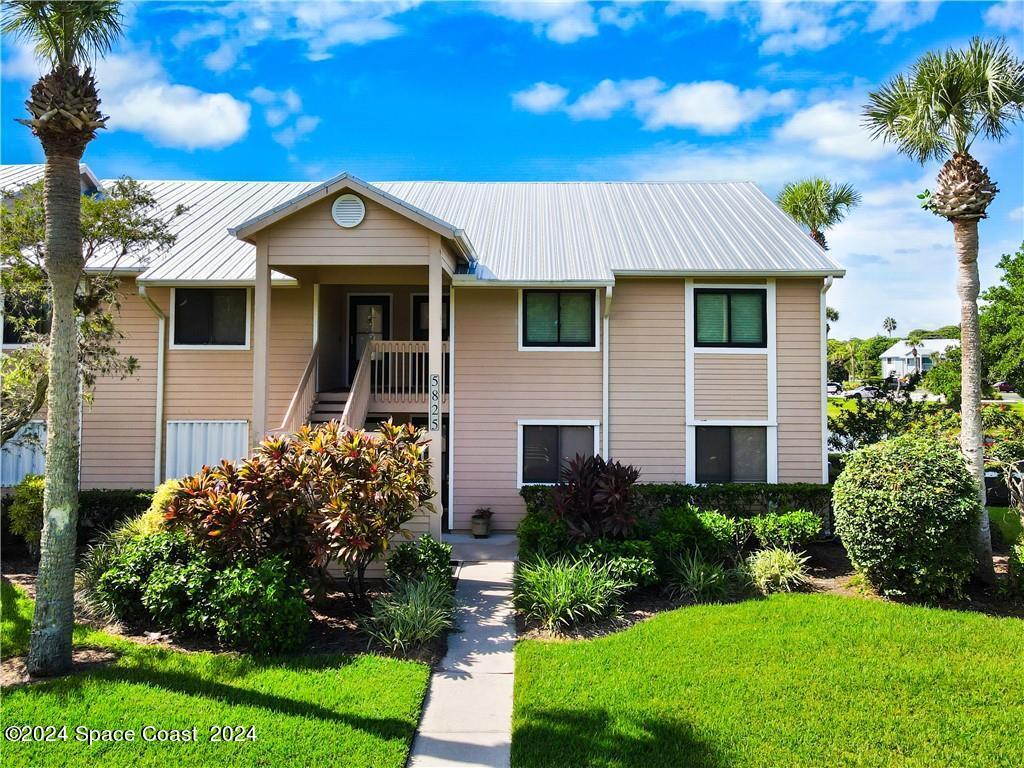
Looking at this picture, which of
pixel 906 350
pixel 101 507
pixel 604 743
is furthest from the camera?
pixel 906 350

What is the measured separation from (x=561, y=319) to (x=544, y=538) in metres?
5.17

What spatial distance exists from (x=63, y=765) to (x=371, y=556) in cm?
381

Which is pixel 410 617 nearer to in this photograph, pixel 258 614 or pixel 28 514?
pixel 258 614

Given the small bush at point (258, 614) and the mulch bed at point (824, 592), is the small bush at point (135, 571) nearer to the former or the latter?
the small bush at point (258, 614)

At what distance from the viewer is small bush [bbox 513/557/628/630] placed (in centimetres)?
764

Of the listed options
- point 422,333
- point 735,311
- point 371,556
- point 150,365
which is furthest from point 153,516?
point 735,311

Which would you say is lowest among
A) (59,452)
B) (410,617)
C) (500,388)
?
(410,617)

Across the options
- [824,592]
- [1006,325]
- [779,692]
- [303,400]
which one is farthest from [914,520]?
[1006,325]

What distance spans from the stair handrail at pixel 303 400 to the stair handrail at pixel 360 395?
737mm

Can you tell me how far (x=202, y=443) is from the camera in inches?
500

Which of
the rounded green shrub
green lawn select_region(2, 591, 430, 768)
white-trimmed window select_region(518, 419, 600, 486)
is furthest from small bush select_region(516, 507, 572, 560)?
the rounded green shrub

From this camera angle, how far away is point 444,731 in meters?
5.46

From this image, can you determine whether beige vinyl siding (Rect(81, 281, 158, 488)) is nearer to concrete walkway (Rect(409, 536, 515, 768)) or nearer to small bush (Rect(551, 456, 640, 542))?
concrete walkway (Rect(409, 536, 515, 768))

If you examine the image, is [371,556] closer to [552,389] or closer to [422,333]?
[552,389]
